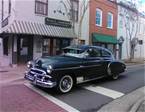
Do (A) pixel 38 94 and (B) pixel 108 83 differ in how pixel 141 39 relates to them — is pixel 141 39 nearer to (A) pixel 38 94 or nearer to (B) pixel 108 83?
(B) pixel 108 83

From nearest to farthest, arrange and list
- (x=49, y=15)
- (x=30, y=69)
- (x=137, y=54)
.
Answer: (x=30, y=69), (x=49, y=15), (x=137, y=54)

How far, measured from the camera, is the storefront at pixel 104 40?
23.4 m

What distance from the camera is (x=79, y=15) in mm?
21453

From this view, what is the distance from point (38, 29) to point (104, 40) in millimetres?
9050

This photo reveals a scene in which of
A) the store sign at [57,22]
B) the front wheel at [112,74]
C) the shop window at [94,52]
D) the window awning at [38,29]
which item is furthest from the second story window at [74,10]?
the shop window at [94,52]

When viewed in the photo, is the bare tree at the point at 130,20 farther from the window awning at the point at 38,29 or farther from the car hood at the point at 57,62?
the car hood at the point at 57,62

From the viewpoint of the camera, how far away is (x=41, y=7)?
1844 cm

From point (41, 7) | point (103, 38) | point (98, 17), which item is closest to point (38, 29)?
point (41, 7)

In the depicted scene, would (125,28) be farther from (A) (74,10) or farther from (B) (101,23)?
(A) (74,10)

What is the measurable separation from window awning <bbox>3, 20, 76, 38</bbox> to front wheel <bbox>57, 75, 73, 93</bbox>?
7.72m

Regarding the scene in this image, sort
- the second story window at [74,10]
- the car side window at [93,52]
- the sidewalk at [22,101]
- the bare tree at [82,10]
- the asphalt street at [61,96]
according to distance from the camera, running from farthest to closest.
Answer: the bare tree at [82,10] < the second story window at [74,10] < the car side window at [93,52] < the asphalt street at [61,96] < the sidewalk at [22,101]

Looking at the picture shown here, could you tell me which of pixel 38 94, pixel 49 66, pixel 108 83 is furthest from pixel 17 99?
pixel 108 83

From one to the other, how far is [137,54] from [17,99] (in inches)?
1149

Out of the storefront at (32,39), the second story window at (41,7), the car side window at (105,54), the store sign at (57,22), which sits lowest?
the car side window at (105,54)
